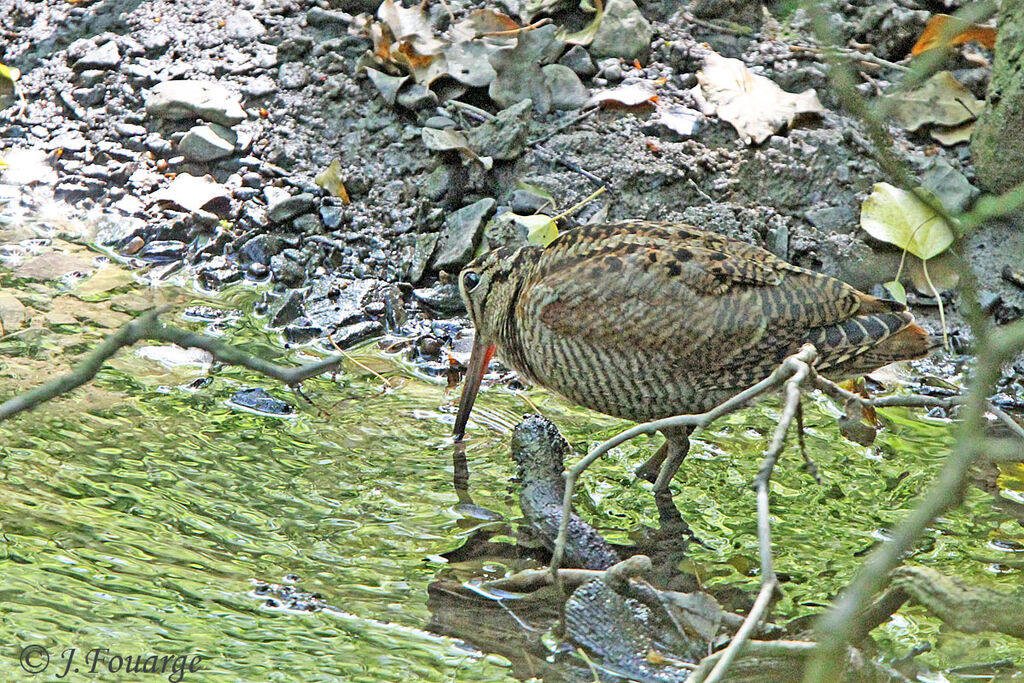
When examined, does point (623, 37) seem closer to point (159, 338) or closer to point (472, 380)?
point (472, 380)

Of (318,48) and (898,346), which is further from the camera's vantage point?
(318,48)

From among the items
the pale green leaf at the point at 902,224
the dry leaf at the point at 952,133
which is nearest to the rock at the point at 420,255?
the pale green leaf at the point at 902,224

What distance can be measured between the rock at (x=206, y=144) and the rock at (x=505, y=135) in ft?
4.14

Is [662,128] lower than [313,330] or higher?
higher

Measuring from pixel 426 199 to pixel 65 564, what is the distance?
2.80 m

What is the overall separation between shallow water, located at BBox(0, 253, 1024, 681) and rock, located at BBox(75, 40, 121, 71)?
1.63m

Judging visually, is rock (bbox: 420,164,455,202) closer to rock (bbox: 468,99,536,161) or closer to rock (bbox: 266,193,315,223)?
rock (bbox: 468,99,536,161)

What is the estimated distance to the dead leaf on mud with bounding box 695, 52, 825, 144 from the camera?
223 inches

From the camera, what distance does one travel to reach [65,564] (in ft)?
11.2

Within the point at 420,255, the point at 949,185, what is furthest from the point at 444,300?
the point at 949,185

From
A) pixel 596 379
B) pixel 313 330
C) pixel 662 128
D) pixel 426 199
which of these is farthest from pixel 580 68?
pixel 596 379

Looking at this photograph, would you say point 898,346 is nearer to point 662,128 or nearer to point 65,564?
point 662,128

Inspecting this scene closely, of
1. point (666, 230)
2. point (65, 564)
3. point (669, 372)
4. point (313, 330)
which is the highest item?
point (666, 230)

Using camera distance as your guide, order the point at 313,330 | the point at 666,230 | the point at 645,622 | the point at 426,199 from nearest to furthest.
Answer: the point at 645,622 → the point at 666,230 → the point at 313,330 → the point at 426,199
